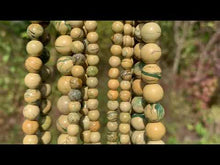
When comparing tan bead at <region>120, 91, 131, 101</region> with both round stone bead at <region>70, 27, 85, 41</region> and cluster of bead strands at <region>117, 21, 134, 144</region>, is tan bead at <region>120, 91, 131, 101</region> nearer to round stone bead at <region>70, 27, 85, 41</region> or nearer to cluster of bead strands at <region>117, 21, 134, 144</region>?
cluster of bead strands at <region>117, 21, 134, 144</region>

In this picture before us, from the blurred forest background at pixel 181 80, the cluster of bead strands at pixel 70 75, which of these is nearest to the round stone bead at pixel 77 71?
the cluster of bead strands at pixel 70 75

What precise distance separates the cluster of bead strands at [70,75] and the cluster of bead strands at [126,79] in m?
0.11

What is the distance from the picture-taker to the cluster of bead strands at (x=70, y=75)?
441 millimetres

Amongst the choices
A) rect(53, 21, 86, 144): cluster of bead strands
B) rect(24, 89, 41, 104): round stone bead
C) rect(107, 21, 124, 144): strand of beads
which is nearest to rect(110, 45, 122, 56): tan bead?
rect(107, 21, 124, 144): strand of beads

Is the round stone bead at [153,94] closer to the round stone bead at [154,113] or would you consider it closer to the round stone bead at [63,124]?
the round stone bead at [154,113]

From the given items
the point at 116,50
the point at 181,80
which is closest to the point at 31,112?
Result: the point at 116,50

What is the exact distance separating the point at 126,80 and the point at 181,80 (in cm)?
146

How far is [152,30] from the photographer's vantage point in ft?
1.32

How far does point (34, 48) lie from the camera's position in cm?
44

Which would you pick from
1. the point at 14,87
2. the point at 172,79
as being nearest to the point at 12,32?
the point at 14,87

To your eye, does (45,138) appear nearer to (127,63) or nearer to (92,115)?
(92,115)

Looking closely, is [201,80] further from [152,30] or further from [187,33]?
[152,30]

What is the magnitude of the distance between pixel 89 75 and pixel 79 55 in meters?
0.08

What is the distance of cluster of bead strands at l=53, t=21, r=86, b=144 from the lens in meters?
0.44
